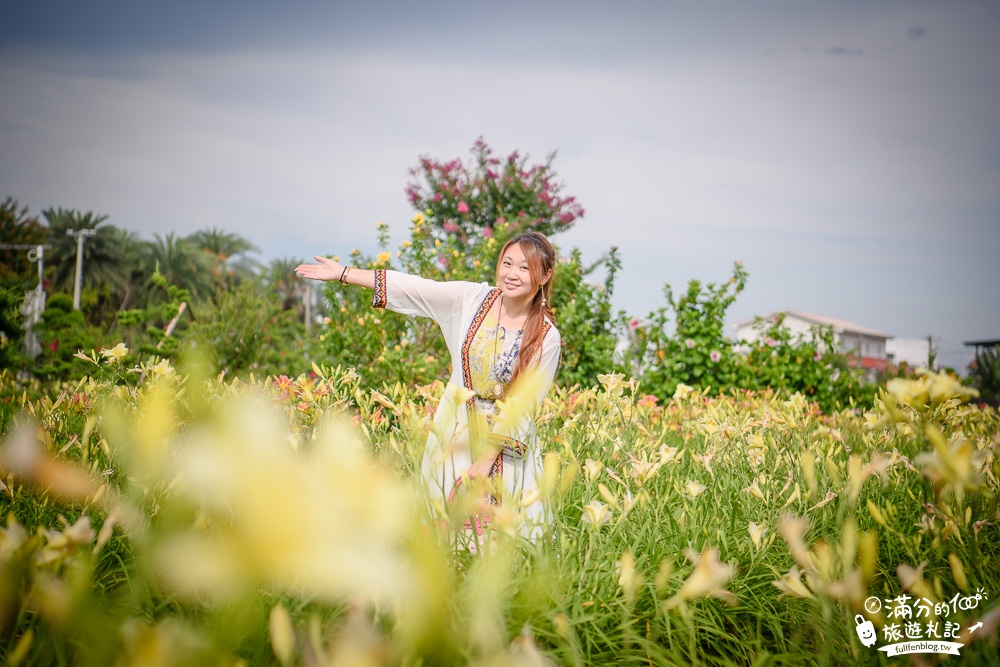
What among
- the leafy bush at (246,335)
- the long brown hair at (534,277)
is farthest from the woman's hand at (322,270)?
the leafy bush at (246,335)

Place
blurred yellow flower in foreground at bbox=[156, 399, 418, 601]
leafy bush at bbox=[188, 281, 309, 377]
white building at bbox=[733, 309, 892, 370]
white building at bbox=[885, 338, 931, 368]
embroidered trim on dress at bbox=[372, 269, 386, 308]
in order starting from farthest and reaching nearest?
white building at bbox=[885, 338, 931, 368] < white building at bbox=[733, 309, 892, 370] < leafy bush at bbox=[188, 281, 309, 377] < embroidered trim on dress at bbox=[372, 269, 386, 308] < blurred yellow flower in foreground at bbox=[156, 399, 418, 601]

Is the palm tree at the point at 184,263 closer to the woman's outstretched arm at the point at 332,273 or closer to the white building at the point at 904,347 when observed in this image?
the woman's outstretched arm at the point at 332,273

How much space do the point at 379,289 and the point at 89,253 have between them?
3268 centimetres

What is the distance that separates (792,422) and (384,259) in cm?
356

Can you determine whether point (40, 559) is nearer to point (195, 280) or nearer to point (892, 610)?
point (892, 610)

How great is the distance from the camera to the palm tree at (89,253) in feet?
93.3

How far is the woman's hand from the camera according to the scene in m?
2.58

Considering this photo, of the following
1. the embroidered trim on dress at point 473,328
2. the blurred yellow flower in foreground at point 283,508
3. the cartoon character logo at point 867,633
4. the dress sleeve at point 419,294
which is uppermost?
the dress sleeve at point 419,294

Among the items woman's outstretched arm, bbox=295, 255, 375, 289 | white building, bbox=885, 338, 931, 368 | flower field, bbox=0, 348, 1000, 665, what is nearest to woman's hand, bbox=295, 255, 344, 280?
woman's outstretched arm, bbox=295, 255, 375, 289

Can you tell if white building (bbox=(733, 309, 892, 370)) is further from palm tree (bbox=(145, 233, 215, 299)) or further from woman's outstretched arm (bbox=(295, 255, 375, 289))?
woman's outstretched arm (bbox=(295, 255, 375, 289))

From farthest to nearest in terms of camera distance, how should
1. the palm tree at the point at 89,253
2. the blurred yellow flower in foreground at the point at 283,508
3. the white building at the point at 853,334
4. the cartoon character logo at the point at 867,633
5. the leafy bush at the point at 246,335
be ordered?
1. the white building at the point at 853,334
2. the palm tree at the point at 89,253
3. the leafy bush at the point at 246,335
4. the cartoon character logo at the point at 867,633
5. the blurred yellow flower in foreground at the point at 283,508

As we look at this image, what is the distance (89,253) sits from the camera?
28.9 metres

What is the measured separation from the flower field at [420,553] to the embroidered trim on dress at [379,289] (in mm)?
509

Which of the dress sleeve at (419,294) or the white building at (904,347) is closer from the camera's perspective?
the dress sleeve at (419,294)
